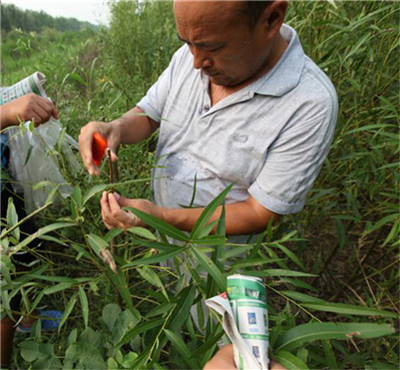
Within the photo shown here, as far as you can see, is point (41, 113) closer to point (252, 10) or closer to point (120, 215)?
point (120, 215)

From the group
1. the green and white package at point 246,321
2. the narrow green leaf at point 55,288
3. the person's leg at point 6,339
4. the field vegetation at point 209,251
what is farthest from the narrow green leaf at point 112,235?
the person's leg at point 6,339

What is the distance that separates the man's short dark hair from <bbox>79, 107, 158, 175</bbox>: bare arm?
14.2 inches

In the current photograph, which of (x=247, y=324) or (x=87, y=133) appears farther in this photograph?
(x=87, y=133)

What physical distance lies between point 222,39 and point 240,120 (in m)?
0.23

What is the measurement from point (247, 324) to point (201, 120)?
642mm

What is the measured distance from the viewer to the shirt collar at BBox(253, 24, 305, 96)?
2.97 feet

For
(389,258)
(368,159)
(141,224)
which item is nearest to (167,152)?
(141,224)

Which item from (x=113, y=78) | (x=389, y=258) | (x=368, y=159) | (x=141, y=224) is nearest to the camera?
(x=141, y=224)

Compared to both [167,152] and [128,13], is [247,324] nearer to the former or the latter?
[167,152]

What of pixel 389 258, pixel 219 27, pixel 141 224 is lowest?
pixel 389 258

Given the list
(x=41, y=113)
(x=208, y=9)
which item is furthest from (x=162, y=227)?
(x=41, y=113)

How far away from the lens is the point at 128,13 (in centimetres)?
275

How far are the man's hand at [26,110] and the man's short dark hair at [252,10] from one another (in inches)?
23.4

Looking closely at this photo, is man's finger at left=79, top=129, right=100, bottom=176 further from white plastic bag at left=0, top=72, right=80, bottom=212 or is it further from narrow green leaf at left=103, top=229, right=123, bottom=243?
narrow green leaf at left=103, top=229, right=123, bottom=243
